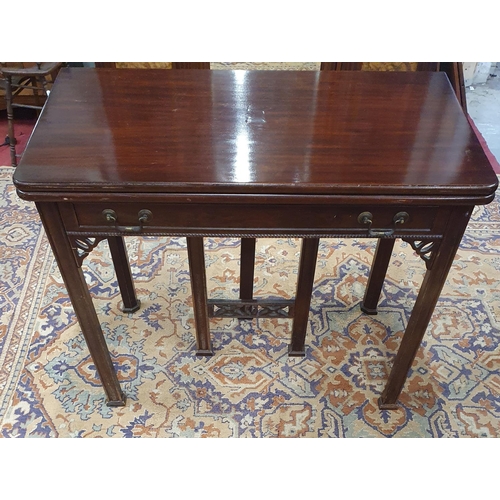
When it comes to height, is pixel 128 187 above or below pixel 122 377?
above

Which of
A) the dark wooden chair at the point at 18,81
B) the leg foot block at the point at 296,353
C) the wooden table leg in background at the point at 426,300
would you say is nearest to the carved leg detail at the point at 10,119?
the dark wooden chair at the point at 18,81

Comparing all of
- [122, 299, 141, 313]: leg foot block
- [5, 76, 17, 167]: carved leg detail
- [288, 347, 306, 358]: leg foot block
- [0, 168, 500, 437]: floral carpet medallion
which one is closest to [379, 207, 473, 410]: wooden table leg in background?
[0, 168, 500, 437]: floral carpet medallion

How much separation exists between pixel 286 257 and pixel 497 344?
1030 mm

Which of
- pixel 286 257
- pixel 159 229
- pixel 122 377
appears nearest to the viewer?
pixel 159 229

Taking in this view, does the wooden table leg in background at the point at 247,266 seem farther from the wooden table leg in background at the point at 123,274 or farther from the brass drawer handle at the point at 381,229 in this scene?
the brass drawer handle at the point at 381,229

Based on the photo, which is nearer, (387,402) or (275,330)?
(387,402)

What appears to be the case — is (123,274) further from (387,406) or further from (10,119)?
(10,119)

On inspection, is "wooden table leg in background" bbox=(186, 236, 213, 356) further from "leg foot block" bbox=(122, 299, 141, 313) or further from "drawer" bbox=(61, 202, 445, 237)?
"leg foot block" bbox=(122, 299, 141, 313)

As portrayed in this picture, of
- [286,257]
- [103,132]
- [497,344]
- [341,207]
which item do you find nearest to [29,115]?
[286,257]

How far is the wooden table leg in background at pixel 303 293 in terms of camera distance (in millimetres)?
1705

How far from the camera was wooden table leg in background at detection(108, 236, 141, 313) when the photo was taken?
6.48 feet

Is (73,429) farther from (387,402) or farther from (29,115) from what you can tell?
(29,115)

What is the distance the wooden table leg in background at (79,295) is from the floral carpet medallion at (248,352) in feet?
0.48

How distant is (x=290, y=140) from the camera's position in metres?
1.38
